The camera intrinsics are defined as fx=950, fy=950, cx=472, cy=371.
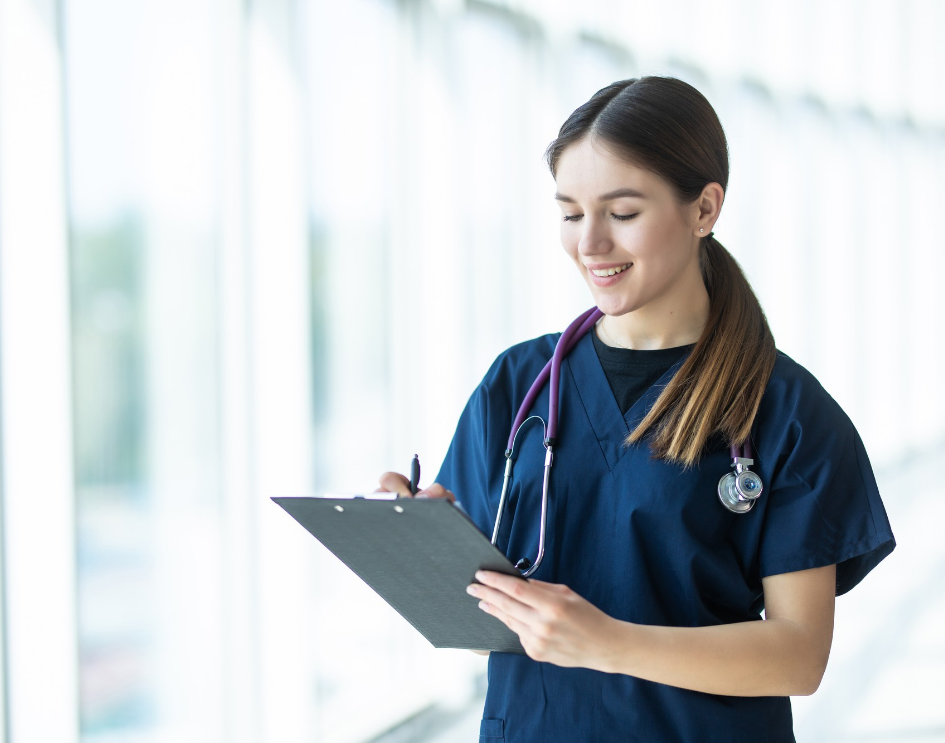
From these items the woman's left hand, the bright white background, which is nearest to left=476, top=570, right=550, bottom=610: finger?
the woman's left hand

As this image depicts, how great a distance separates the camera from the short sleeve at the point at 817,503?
110 cm

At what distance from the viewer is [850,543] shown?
1.12 metres

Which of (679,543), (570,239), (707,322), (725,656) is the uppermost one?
(570,239)

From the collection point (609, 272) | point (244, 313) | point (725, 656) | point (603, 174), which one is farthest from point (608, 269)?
point (244, 313)

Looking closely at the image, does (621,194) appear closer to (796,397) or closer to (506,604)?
(796,397)

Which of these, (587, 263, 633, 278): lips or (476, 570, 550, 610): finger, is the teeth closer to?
(587, 263, 633, 278): lips

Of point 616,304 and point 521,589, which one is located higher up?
point 616,304

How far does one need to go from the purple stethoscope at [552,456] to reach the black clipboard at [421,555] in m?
0.07

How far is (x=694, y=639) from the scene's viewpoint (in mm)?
1028

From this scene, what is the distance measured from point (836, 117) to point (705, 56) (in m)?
2.14

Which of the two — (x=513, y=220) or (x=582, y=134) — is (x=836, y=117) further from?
(x=582, y=134)

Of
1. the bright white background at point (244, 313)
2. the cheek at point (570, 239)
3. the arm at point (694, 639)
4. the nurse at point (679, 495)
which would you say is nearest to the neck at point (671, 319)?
the nurse at point (679, 495)

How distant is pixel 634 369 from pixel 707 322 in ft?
0.36

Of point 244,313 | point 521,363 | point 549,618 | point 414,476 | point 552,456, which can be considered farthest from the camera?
point 244,313
